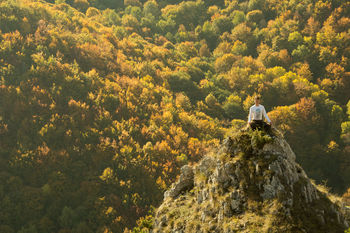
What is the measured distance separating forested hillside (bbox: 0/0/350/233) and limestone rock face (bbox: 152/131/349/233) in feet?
9.79

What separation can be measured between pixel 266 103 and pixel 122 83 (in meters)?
28.9

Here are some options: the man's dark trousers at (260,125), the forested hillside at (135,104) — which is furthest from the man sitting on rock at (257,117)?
the forested hillside at (135,104)

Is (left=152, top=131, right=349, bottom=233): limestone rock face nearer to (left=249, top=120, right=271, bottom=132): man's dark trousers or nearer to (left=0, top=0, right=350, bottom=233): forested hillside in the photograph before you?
(left=249, top=120, right=271, bottom=132): man's dark trousers

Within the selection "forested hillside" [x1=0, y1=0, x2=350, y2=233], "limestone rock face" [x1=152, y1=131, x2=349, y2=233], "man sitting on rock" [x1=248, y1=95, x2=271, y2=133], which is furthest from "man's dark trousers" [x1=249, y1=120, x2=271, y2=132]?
"forested hillside" [x1=0, y1=0, x2=350, y2=233]

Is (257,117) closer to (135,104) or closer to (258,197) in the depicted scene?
(258,197)

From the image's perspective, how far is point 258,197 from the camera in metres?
11.0

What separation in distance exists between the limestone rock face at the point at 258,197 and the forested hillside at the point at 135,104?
9.79 feet

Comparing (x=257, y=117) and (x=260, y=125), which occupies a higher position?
(x=257, y=117)

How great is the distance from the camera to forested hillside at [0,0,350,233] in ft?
114

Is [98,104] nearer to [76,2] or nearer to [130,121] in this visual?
[130,121]

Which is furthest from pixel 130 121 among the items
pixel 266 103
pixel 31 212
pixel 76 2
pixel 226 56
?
pixel 76 2

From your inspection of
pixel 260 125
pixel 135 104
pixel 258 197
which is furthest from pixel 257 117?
pixel 135 104

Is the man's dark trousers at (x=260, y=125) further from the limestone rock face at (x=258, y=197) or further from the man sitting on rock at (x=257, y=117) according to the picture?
the limestone rock face at (x=258, y=197)

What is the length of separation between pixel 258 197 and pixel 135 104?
127ft
